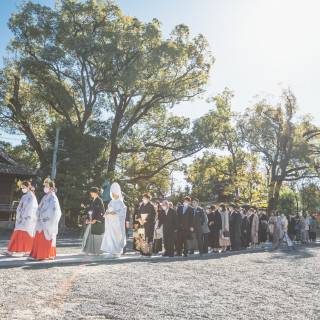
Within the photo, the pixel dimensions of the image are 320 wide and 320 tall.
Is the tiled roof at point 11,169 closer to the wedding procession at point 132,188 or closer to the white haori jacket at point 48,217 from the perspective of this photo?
the wedding procession at point 132,188

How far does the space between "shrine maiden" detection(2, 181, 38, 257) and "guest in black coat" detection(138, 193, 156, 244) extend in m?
3.33

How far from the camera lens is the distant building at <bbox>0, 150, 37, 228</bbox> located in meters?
26.2

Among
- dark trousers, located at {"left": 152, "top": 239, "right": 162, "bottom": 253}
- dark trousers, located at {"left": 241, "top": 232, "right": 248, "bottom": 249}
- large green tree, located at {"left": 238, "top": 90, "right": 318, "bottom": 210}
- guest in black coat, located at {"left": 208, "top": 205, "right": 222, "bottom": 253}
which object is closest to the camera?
dark trousers, located at {"left": 152, "top": 239, "right": 162, "bottom": 253}

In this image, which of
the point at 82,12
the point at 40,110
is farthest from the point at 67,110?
the point at 40,110

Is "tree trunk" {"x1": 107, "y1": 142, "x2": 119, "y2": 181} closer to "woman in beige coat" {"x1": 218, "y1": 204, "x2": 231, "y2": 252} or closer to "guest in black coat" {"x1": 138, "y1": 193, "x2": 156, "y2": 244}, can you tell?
"woman in beige coat" {"x1": 218, "y1": 204, "x2": 231, "y2": 252}

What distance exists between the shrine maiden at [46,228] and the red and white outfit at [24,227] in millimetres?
554

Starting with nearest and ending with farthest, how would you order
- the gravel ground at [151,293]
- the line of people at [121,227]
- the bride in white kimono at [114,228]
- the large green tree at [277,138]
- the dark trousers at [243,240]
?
the gravel ground at [151,293] < the line of people at [121,227] < the bride in white kimono at [114,228] < the dark trousers at [243,240] < the large green tree at [277,138]

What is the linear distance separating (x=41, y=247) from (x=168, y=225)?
450cm

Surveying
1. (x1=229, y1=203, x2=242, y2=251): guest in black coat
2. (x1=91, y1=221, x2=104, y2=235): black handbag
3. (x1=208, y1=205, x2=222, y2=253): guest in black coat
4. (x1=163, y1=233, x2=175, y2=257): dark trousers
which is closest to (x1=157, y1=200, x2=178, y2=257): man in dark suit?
(x1=163, y1=233, x2=175, y2=257): dark trousers

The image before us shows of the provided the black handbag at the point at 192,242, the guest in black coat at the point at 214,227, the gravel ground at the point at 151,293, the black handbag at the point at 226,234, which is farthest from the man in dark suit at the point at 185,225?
the gravel ground at the point at 151,293

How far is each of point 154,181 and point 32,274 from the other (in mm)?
28934

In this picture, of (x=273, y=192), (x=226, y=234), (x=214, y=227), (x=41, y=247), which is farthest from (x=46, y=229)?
(x=273, y=192)

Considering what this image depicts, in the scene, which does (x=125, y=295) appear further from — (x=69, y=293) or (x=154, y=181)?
(x=154, y=181)

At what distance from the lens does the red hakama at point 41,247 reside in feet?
29.4
